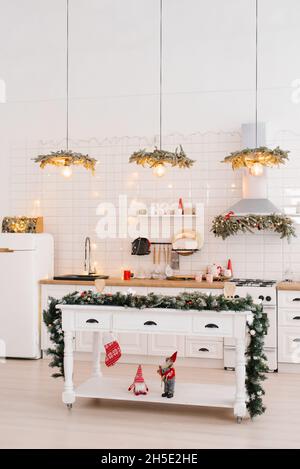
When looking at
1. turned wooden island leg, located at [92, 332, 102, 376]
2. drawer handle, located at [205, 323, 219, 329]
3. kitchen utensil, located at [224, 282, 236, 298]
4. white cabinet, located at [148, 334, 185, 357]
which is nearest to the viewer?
drawer handle, located at [205, 323, 219, 329]

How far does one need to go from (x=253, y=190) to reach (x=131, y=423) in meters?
3.34

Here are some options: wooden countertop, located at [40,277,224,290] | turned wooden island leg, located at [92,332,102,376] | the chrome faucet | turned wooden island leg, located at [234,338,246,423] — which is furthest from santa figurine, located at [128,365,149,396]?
the chrome faucet

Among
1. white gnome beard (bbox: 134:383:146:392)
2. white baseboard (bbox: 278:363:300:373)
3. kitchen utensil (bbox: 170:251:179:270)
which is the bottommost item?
white baseboard (bbox: 278:363:300:373)

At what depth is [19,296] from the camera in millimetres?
7316

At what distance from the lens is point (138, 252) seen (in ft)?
24.7

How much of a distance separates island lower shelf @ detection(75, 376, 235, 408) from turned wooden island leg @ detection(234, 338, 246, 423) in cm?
11

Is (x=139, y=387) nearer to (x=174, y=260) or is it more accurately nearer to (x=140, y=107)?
(x=174, y=260)

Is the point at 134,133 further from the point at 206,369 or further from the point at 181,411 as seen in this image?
the point at 181,411

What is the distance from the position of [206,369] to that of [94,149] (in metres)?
3.23

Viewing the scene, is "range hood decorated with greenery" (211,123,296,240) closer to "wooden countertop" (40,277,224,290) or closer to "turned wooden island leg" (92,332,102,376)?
"wooden countertop" (40,277,224,290)

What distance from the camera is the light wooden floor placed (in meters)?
4.36

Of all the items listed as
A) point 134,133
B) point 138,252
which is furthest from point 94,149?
point 138,252

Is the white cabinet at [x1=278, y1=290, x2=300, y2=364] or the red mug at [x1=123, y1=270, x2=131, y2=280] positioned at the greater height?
the red mug at [x1=123, y1=270, x2=131, y2=280]

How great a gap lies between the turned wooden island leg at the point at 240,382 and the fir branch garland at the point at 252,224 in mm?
2540
